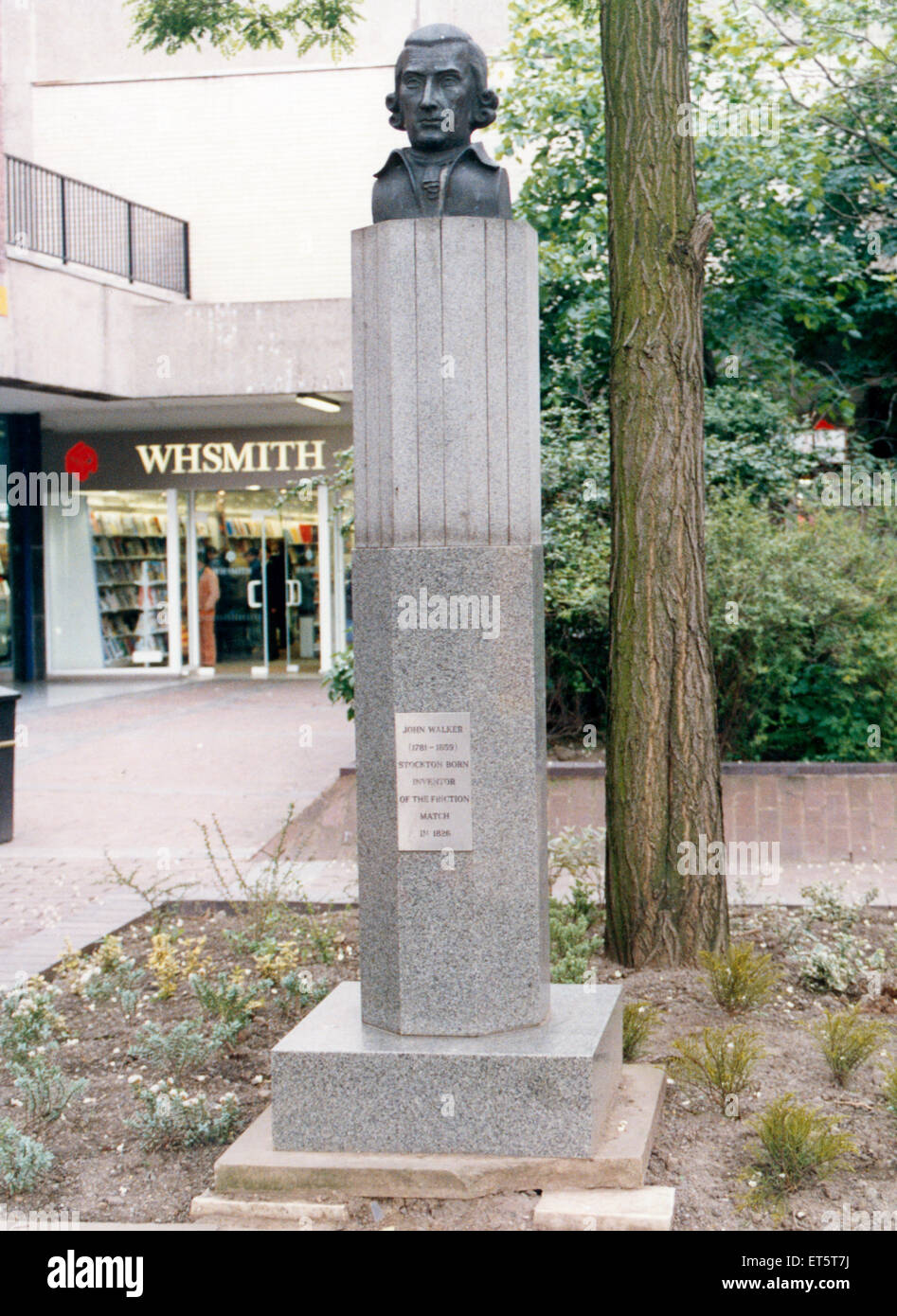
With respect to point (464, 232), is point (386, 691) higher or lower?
lower

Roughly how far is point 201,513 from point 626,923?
56.3 ft

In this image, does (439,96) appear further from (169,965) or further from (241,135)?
(241,135)

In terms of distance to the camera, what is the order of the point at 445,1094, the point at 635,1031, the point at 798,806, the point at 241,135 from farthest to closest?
the point at 241,135, the point at 798,806, the point at 635,1031, the point at 445,1094

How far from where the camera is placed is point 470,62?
15.0 ft

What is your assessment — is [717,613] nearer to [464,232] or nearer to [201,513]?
[464,232]

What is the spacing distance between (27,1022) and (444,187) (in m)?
3.39

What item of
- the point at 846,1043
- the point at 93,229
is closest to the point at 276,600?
the point at 93,229

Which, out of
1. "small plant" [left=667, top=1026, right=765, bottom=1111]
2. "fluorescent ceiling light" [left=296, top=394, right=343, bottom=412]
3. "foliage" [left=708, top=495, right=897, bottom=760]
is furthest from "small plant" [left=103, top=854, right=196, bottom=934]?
"fluorescent ceiling light" [left=296, top=394, right=343, bottom=412]

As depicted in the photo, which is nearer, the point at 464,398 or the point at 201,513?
the point at 464,398

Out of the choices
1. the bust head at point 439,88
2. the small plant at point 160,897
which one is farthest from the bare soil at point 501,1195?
the bust head at point 439,88

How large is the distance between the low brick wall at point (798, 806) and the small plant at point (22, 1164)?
5.43 m

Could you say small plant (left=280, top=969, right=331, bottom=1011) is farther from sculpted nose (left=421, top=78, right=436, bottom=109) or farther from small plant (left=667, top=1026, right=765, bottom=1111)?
sculpted nose (left=421, top=78, right=436, bottom=109)

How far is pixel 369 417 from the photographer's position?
4422mm
